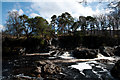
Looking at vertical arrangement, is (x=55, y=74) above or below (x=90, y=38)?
below

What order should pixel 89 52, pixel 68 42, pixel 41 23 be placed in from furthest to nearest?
pixel 68 42 < pixel 41 23 < pixel 89 52

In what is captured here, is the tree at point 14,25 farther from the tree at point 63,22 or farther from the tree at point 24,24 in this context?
the tree at point 63,22

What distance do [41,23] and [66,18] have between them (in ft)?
35.1

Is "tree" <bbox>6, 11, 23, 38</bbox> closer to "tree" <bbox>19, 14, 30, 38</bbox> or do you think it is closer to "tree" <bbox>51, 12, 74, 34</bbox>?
"tree" <bbox>19, 14, 30, 38</bbox>

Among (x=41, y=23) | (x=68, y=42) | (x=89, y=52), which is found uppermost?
(x=41, y=23)

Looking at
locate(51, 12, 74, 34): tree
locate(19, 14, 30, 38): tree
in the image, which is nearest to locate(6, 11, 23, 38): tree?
locate(19, 14, 30, 38): tree

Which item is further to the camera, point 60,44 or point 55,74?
point 60,44

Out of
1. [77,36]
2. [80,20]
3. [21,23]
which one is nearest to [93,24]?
[80,20]

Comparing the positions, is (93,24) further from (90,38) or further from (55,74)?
(55,74)

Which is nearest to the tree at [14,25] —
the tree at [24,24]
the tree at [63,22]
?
the tree at [24,24]

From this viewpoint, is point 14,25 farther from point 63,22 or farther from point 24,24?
point 63,22

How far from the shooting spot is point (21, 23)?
78.3ft

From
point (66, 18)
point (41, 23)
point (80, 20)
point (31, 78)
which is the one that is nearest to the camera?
point (31, 78)

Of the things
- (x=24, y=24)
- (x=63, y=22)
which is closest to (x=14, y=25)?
(x=24, y=24)
